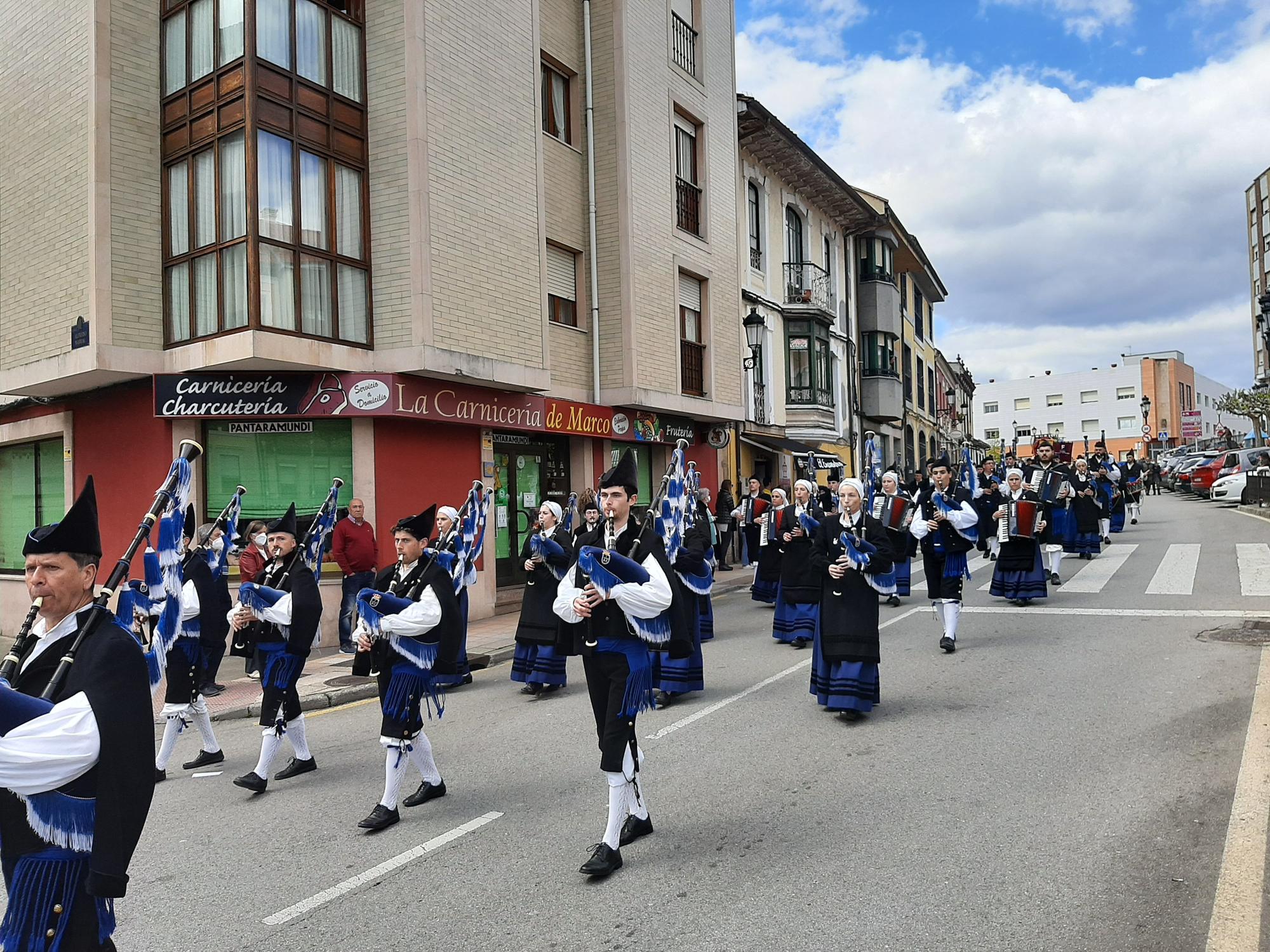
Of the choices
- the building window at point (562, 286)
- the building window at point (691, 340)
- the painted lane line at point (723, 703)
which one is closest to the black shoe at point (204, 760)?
the painted lane line at point (723, 703)

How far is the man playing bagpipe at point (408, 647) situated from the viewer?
538cm

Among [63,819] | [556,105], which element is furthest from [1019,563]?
[63,819]

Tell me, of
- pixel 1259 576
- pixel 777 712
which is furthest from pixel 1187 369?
pixel 777 712

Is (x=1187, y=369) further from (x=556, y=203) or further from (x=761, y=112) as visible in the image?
(x=556, y=203)

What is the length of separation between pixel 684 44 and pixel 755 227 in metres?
5.66

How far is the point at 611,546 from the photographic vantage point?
511cm

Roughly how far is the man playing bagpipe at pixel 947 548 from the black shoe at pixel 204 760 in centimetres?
696

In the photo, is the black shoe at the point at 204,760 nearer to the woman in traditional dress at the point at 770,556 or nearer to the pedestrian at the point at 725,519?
the woman in traditional dress at the point at 770,556

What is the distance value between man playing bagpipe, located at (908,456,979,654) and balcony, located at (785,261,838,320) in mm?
17603

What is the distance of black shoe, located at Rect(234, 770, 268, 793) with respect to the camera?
20.0 ft

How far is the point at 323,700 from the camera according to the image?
9219 millimetres

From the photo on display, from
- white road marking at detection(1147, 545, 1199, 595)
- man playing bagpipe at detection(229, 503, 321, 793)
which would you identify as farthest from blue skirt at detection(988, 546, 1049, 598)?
man playing bagpipe at detection(229, 503, 321, 793)

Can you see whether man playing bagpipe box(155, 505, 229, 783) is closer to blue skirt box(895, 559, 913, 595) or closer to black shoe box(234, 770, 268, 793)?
black shoe box(234, 770, 268, 793)

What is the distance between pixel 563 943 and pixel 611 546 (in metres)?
2.03
